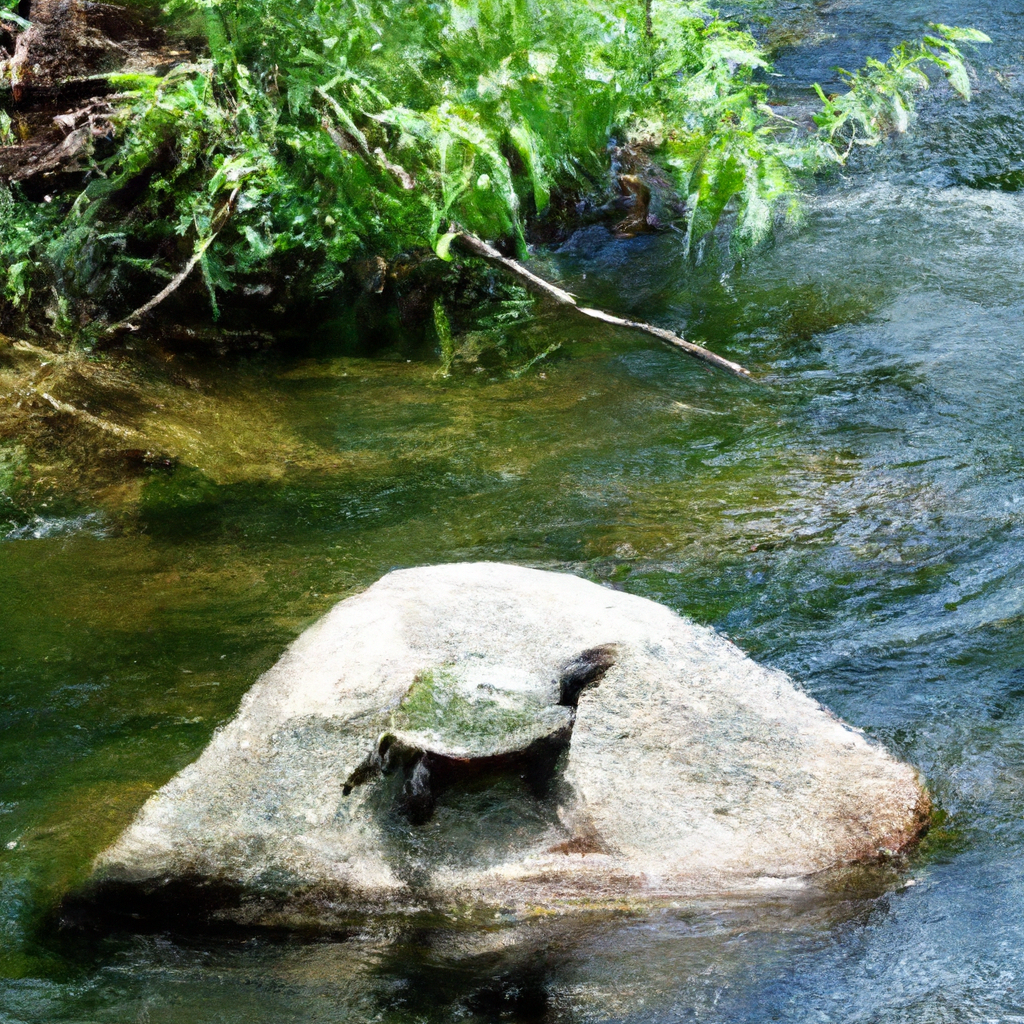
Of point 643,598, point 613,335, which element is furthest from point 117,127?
point 643,598

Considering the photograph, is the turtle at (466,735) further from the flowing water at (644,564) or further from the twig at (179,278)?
the twig at (179,278)

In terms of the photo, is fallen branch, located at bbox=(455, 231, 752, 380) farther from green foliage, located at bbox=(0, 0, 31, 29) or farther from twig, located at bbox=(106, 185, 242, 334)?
green foliage, located at bbox=(0, 0, 31, 29)

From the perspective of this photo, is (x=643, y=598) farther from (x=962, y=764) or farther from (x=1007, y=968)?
(x=1007, y=968)

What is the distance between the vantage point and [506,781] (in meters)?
2.71

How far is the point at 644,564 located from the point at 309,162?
2962mm

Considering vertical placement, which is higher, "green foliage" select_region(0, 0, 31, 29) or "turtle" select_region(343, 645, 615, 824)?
"green foliage" select_region(0, 0, 31, 29)

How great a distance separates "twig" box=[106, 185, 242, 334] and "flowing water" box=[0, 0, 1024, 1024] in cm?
52

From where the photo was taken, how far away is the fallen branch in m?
4.59

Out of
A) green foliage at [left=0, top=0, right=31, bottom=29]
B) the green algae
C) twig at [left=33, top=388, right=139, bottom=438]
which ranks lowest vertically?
the green algae

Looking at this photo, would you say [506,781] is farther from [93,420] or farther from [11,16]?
[11,16]

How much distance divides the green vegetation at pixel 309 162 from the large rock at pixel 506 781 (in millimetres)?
2404

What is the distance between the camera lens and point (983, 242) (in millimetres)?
5898

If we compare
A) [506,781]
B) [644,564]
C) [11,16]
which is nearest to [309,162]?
[11,16]

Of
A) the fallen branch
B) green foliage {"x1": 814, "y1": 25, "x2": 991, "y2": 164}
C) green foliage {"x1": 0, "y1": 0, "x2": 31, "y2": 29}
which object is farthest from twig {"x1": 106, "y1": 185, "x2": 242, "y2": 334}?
green foliage {"x1": 814, "y1": 25, "x2": 991, "y2": 164}
